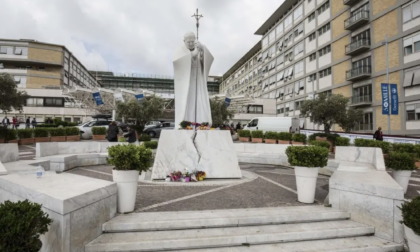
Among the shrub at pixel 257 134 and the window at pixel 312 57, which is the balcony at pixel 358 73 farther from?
the shrub at pixel 257 134

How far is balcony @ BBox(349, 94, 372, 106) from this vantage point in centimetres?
2954

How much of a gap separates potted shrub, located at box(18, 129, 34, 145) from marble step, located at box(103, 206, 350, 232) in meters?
17.5

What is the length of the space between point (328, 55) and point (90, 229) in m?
39.7

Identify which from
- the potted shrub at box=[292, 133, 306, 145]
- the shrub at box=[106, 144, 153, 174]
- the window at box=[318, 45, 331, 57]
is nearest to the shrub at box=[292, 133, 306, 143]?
the potted shrub at box=[292, 133, 306, 145]

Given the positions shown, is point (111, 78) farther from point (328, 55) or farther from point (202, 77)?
point (202, 77)

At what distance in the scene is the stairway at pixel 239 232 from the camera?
349 cm

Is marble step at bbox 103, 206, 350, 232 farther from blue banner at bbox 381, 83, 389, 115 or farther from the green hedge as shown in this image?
blue banner at bbox 381, 83, 389, 115

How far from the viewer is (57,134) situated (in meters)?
19.4

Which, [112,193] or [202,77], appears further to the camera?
[202,77]

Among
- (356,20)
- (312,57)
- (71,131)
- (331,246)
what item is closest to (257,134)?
(71,131)

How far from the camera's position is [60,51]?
54.7 m

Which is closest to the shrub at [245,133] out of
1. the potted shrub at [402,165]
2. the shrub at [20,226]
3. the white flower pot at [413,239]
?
the potted shrub at [402,165]

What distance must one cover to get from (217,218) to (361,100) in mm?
32367

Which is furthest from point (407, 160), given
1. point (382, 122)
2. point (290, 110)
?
point (290, 110)
